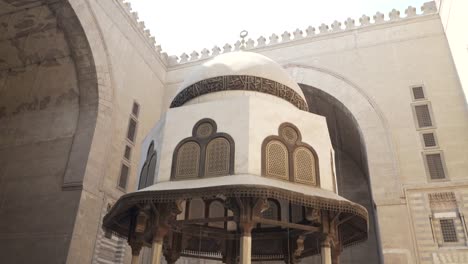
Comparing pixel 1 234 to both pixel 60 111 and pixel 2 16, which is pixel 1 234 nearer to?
pixel 60 111

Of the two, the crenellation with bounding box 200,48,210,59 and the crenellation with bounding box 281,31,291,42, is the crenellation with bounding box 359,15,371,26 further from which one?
the crenellation with bounding box 200,48,210,59

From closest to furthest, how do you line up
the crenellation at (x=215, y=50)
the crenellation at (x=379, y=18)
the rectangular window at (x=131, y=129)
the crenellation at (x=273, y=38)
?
the rectangular window at (x=131, y=129), the crenellation at (x=379, y=18), the crenellation at (x=273, y=38), the crenellation at (x=215, y=50)

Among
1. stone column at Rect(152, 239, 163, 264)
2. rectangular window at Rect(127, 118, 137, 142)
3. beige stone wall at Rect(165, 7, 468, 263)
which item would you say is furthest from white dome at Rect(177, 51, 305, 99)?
rectangular window at Rect(127, 118, 137, 142)

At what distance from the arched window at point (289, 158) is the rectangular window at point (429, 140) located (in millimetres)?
5900

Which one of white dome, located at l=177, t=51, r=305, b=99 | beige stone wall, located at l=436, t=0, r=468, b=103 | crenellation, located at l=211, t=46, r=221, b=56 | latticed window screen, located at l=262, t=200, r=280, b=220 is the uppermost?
crenellation, located at l=211, t=46, r=221, b=56

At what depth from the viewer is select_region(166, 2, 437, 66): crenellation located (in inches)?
476

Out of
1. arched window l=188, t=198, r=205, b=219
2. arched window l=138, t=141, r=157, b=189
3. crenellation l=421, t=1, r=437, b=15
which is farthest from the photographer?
crenellation l=421, t=1, r=437, b=15

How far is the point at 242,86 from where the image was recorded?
20.4ft

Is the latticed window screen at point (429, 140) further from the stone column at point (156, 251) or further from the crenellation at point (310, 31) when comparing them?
the stone column at point (156, 251)

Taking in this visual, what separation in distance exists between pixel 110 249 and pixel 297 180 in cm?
676

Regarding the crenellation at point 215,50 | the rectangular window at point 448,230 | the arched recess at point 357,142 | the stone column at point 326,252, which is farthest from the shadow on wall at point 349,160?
the stone column at point 326,252

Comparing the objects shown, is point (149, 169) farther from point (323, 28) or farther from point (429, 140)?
point (323, 28)

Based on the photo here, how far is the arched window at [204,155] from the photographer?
5.27 m

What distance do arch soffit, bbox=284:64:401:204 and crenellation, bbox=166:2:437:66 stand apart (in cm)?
124
